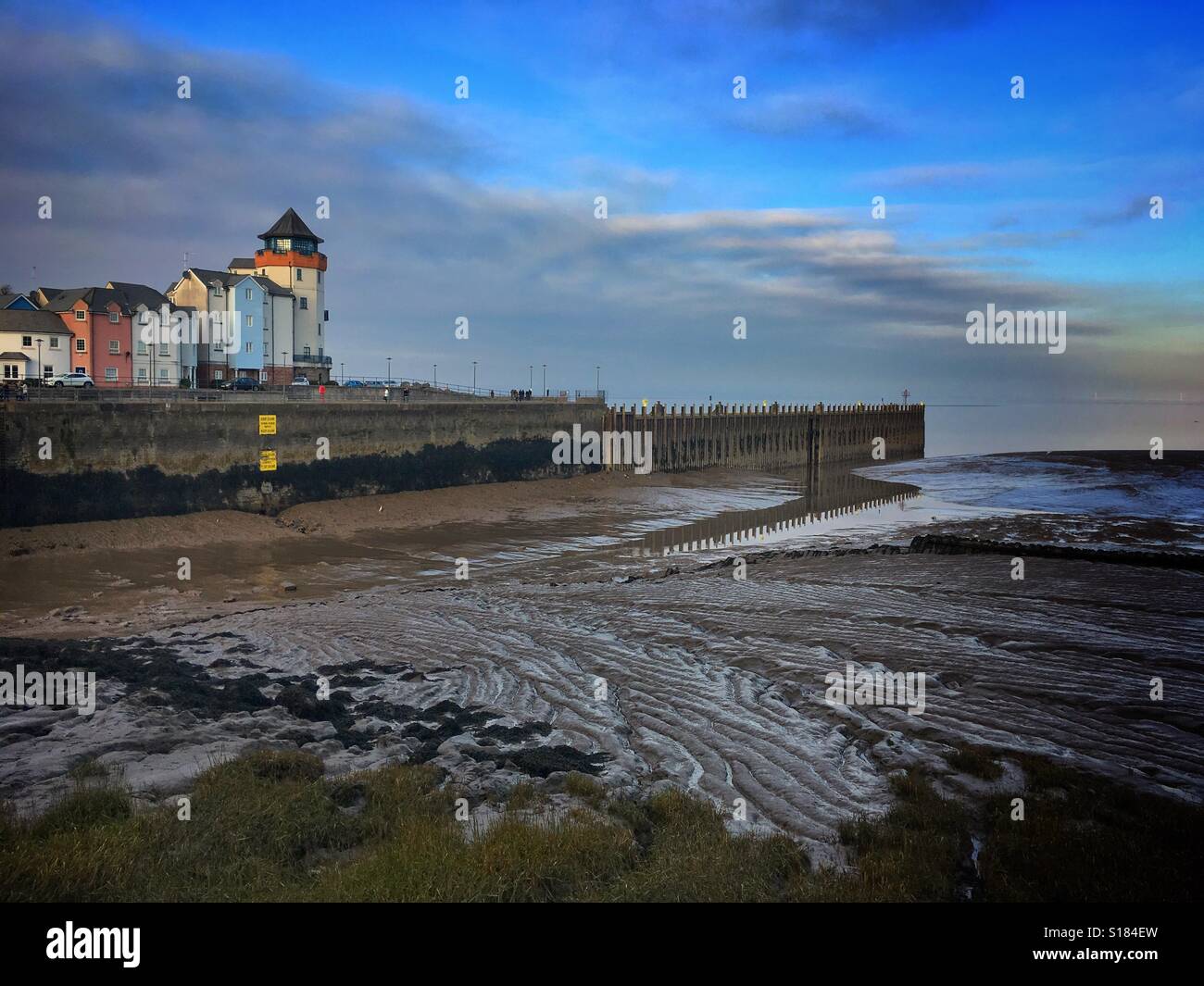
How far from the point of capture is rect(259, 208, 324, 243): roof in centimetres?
6675

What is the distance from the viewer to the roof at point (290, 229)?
6675 centimetres

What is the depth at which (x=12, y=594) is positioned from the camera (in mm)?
21328

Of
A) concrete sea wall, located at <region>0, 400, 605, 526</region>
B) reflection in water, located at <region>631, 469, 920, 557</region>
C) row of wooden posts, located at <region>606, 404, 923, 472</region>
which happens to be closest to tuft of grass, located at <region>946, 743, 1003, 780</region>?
reflection in water, located at <region>631, 469, 920, 557</region>

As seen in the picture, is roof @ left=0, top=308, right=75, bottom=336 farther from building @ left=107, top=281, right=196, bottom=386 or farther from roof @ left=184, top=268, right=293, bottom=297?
roof @ left=184, top=268, right=293, bottom=297

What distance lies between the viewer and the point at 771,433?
2618 inches

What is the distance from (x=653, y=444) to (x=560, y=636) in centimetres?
3605

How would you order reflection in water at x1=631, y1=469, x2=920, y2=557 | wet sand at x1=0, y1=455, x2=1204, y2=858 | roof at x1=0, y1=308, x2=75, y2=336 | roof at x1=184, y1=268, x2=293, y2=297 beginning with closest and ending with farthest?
wet sand at x1=0, y1=455, x2=1204, y2=858
reflection in water at x1=631, y1=469, x2=920, y2=557
roof at x1=0, y1=308, x2=75, y2=336
roof at x1=184, y1=268, x2=293, y2=297

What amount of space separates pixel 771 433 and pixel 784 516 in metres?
29.0

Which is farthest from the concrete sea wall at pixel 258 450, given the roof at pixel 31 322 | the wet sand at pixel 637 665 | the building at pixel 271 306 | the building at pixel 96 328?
the roof at pixel 31 322

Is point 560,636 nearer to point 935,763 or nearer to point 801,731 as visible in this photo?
point 801,731

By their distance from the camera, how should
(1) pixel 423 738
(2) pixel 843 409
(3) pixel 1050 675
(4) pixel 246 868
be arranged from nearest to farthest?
(4) pixel 246 868, (1) pixel 423 738, (3) pixel 1050 675, (2) pixel 843 409

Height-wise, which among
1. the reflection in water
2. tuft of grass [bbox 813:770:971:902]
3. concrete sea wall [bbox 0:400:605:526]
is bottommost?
tuft of grass [bbox 813:770:971:902]

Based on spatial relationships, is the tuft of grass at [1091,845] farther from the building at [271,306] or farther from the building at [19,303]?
the building at [19,303]
